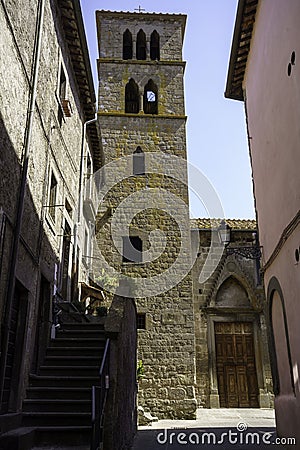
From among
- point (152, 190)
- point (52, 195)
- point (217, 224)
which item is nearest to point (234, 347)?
point (217, 224)

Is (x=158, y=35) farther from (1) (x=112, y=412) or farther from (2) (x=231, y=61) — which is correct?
(1) (x=112, y=412)

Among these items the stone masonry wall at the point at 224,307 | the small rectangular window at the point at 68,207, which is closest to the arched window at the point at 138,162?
the stone masonry wall at the point at 224,307

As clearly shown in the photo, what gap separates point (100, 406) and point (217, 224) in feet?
46.8

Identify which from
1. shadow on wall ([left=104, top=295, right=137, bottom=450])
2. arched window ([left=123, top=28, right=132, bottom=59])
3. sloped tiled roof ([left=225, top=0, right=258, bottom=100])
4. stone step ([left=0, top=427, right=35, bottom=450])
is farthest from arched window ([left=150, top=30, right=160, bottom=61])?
stone step ([left=0, top=427, right=35, bottom=450])

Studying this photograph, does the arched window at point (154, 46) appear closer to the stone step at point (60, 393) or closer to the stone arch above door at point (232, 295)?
the stone arch above door at point (232, 295)

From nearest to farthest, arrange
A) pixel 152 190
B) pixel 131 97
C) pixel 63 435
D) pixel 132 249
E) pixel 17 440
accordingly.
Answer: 1. pixel 17 440
2. pixel 63 435
3. pixel 132 249
4. pixel 152 190
5. pixel 131 97

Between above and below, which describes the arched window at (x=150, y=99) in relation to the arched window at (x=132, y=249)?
above

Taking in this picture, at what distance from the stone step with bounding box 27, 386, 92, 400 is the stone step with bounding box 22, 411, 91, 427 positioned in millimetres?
505

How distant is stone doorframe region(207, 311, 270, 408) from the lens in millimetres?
16969

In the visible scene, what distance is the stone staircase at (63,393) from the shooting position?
637cm

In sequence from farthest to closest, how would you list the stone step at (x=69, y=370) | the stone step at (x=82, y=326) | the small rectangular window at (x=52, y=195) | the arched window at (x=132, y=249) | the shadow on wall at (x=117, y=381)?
the arched window at (x=132, y=249)
the small rectangular window at (x=52, y=195)
the stone step at (x=82, y=326)
the stone step at (x=69, y=370)
the shadow on wall at (x=117, y=381)

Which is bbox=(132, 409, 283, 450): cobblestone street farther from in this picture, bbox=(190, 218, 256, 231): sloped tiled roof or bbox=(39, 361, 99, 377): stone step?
bbox=(190, 218, 256, 231): sloped tiled roof

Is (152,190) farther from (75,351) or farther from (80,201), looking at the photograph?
(75,351)

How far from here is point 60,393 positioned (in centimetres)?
730
